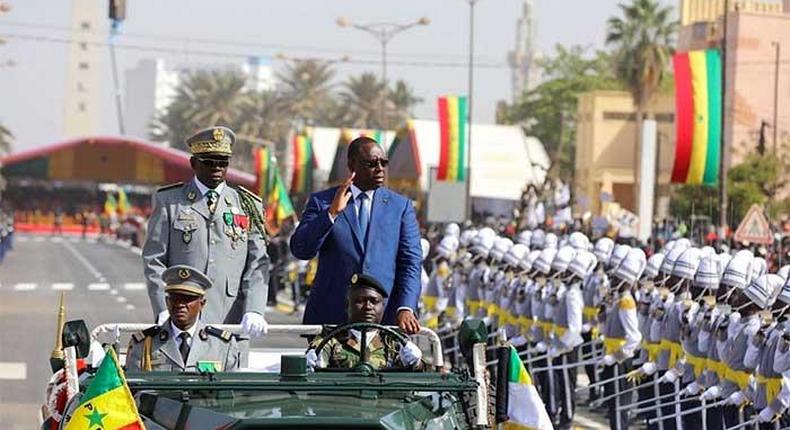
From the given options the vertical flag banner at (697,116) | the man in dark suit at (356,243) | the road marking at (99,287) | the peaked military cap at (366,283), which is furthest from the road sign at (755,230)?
the road marking at (99,287)

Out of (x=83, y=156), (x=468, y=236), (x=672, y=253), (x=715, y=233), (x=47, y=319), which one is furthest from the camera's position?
(x=83, y=156)

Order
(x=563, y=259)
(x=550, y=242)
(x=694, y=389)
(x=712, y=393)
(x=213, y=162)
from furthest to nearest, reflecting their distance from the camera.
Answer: (x=550, y=242), (x=563, y=259), (x=694, y=389), (x=712, y=393), (x=213, y=162)

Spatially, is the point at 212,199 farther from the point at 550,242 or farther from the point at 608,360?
the point at 550,242

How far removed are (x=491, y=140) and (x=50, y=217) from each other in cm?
5681

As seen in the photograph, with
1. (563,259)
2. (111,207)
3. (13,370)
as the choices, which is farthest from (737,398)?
(111,207)

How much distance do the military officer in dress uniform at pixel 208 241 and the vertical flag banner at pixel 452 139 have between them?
39802 mm

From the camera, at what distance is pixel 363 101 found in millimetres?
125062

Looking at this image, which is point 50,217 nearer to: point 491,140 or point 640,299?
point 491,140

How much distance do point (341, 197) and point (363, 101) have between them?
115 meters

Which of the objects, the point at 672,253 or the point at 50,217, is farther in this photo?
the point at 50,217

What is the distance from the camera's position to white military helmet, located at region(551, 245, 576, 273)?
20562mm

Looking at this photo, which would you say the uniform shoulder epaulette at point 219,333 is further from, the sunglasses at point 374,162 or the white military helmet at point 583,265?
the white military helmet at point 583,265

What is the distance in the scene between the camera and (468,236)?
1046 inches

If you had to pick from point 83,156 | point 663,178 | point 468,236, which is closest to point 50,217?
point 83,156
